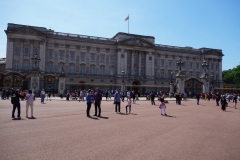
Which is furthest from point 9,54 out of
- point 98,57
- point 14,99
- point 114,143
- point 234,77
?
point 234,77

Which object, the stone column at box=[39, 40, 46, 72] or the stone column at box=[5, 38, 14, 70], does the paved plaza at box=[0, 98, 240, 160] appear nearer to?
the stone column at box=[39, 40, 46, 72]

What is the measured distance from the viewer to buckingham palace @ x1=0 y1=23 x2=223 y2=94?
51.9 m

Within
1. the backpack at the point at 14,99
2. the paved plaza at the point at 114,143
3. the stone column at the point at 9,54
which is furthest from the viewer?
the stone column at the point at 9,54

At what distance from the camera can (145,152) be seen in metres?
6.02

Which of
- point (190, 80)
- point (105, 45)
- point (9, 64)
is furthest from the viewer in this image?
point (105, 45)

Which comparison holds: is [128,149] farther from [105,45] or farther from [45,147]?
[105,45]

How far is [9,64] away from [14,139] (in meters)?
50.7

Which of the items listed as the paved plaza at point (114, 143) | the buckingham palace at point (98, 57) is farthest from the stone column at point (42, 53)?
the paved plaza at point (114, 143)

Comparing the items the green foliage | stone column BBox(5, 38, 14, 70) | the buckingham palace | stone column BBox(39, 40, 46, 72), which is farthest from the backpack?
the green foliage

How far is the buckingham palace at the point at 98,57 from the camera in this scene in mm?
51938

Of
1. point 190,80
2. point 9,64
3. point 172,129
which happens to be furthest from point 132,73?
point 172,129

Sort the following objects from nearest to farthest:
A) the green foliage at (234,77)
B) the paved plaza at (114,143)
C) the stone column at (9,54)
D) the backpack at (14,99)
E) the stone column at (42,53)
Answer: the paved plaza at (114,143) → the backpack at (14,99) → the stone column at (9,54) → the stone column at (42,53) → the green foliage at (234,77)

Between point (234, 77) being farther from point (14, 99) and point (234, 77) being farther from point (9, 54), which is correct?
point (14, 99)

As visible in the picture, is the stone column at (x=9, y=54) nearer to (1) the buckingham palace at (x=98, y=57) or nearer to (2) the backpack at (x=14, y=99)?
(1) the buckingham palace at (x=98, y=57)
